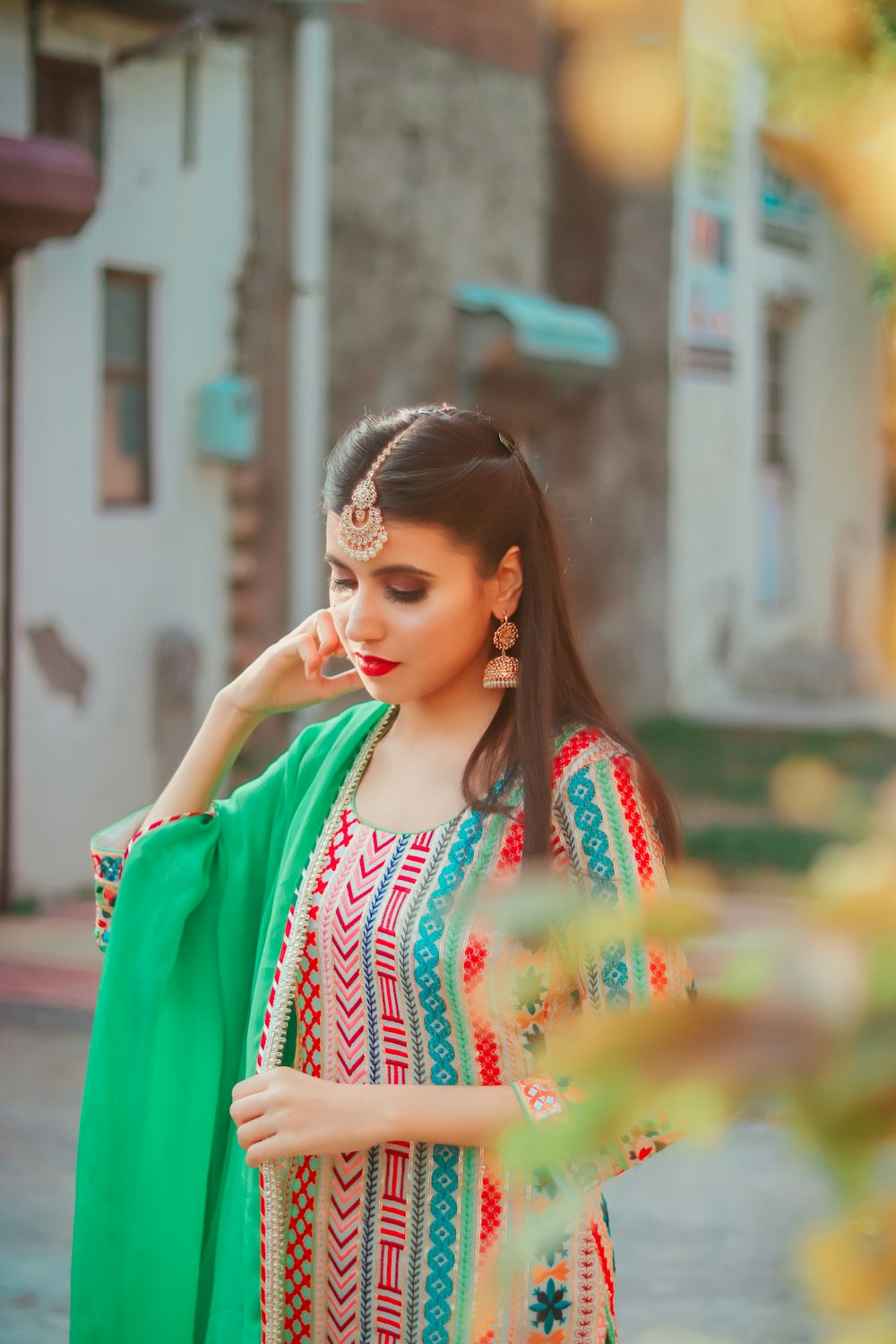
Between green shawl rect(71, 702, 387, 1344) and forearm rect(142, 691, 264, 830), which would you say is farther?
forearm rect(142, 691, 264, 830)

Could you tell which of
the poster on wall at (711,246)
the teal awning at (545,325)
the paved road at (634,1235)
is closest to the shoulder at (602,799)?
the paved road at (634,1235)

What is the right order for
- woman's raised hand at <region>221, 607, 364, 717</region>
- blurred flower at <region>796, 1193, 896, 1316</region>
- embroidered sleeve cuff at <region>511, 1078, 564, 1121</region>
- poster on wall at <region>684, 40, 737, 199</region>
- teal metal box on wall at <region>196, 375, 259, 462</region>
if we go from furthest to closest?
poster on wall at <region>684, 40, 737, 199</region> < teal metal box on wall at <region>196, 375, 259, 462</region> < woman's raised hand at <region>221, 607, 364, 717</region> < embroidered sleeve cuff at <region>511, 1078, 564, 1121</region> < blurred flower at <region>796, 1193, 896, 1316</region>

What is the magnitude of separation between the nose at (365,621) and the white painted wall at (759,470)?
1150 centimetres

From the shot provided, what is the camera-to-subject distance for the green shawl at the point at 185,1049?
6.81ft

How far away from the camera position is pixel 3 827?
7.64m

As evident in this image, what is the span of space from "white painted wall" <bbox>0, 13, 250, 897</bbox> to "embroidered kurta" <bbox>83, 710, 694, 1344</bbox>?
5.97 meters

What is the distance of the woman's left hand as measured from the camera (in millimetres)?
1744

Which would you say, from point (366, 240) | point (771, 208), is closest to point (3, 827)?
point (366, 240)

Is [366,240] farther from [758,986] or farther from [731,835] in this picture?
[758,986]

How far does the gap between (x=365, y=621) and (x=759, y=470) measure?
44.7 feet

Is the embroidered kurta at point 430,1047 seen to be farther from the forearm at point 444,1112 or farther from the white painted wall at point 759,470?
the white painted wall at point 759,470

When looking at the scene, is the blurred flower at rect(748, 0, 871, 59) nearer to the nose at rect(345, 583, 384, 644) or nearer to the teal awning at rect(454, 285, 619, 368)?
the nose at rect(345, 583, 384, 644)

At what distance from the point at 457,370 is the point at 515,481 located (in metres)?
8.78

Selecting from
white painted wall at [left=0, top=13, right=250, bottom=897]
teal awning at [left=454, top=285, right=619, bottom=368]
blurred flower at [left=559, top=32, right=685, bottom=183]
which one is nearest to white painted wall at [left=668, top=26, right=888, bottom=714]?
teal awning at [left=454, top=285, right=619, bottom=368]
